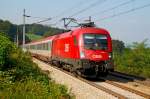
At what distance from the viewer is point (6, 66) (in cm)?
Answer: 1486

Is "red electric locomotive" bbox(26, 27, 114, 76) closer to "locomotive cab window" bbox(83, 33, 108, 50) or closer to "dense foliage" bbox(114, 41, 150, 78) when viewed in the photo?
"locomotive cab window" bbox(83, 33, 108, 50)

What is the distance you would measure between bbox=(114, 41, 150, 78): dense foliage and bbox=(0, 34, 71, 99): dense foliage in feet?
43.4

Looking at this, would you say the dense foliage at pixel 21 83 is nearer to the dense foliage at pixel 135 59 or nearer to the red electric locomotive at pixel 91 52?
the red electric locomotive at pixel 91 52

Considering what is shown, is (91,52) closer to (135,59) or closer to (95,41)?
(95,41)

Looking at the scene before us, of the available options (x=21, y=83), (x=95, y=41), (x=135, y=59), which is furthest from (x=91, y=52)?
(x=135, y=59)

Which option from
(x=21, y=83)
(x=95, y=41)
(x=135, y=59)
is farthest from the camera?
(x=135, y=59)

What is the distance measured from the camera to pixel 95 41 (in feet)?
66.0

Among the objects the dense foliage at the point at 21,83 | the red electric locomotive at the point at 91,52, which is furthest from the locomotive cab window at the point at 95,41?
the dense foliage at the point at 21,83

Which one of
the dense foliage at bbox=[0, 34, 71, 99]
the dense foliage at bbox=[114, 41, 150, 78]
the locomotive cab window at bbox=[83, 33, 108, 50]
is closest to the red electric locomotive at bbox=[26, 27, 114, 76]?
the locomotive cab window at bbox=[83, 33, 108, 50]

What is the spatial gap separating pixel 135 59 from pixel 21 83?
17.6 meters

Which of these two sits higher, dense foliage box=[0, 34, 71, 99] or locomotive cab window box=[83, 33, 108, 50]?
locomotive cab window box=[83, 33, 108, 50]

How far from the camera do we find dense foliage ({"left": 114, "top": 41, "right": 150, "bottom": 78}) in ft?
91.7

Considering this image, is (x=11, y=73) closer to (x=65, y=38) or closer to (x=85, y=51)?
(x=85, y=51)

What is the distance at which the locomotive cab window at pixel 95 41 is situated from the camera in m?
19.9
